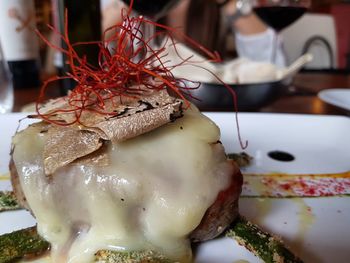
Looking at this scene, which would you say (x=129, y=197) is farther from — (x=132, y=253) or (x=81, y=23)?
(x=81, y=23)

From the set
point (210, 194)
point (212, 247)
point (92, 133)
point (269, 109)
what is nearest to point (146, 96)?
point (92, 133)

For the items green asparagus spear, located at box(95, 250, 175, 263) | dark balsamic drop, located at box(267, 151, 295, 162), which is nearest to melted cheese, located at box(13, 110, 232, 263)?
green asparagus spear, located at box(95, 250, 175, 263)

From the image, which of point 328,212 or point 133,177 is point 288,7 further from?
point 133,177

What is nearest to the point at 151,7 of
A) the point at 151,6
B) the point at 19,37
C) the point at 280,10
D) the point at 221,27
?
the point at 151,6

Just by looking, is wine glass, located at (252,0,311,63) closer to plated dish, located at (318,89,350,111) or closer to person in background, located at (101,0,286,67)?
plated dish, located at (318,89,350,111)

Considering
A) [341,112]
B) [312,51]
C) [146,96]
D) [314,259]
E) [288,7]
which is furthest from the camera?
[312,51]

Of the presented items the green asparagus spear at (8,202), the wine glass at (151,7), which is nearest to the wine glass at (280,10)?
the wine glass at (151,7)
